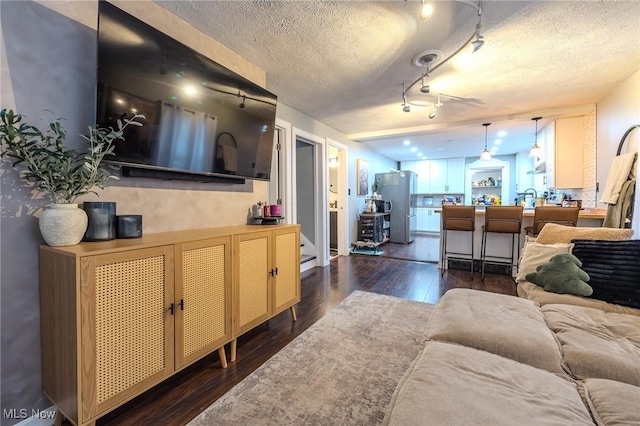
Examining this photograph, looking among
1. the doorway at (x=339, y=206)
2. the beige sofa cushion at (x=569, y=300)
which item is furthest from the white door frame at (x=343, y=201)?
the beige sofa cushion at (x=569, y=300)

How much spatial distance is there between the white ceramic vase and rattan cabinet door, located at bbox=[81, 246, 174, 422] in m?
0.26

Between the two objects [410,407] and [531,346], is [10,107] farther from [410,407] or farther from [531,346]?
[531,346]

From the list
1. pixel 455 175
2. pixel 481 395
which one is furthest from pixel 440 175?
pixel 481 395

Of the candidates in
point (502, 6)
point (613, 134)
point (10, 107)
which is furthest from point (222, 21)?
point (613, 134)

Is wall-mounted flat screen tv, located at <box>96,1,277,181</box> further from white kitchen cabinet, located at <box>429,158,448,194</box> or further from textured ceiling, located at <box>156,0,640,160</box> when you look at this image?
white kitchen cabinet, located at <box>429,158,448,194</box>

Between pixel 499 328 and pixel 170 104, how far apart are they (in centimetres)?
222

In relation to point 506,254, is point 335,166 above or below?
above

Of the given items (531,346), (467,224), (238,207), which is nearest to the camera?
(531,346)

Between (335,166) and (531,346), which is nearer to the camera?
(531,346)

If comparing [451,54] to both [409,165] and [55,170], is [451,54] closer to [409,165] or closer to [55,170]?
[55,170]

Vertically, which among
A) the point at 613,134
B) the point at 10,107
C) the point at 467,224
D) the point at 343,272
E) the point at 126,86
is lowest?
the point at 343,272

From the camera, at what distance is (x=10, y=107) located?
126cm

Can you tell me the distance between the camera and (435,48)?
2299mm

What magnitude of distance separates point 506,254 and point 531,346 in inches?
131
